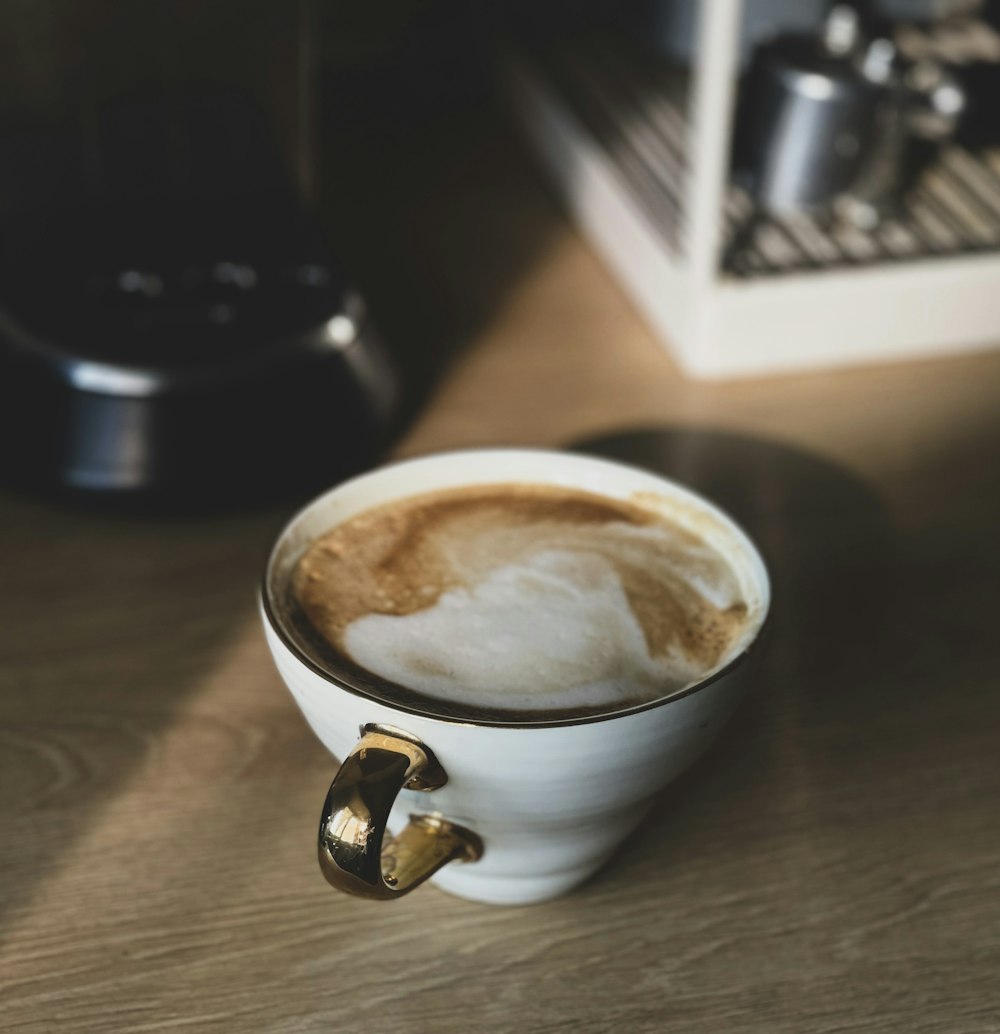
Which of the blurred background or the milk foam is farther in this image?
the blurred background

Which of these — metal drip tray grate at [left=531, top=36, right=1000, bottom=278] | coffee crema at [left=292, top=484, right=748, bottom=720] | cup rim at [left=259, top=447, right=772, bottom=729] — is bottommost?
metal drip tray grate at [left=531, top=36, right=1000, bottom=278]

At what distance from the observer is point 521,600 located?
47cm

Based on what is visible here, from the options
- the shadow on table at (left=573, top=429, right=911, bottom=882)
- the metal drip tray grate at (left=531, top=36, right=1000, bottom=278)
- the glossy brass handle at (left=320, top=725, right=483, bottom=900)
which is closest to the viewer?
the glossy brass handle at (left=320, top=725, right=483, bottom=900)

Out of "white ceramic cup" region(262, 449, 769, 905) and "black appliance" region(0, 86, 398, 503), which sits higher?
"white ceramic cup" region(262, 449, 769, 905)

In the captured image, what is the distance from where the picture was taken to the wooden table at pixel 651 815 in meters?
0.46

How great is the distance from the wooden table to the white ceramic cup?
34 mm

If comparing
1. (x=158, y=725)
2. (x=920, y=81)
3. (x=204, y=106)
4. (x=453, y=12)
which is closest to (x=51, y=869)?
(x=158, y=725)

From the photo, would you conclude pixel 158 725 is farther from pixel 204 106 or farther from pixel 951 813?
pixel 204 106

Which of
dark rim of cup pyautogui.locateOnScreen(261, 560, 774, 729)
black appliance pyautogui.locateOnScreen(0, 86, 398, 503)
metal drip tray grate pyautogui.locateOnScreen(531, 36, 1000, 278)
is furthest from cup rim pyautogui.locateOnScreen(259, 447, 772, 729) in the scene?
metal drip tray grate pyautogui.locateOnScreen(531, 36, 1000, 278)

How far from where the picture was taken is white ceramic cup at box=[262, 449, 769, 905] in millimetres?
392

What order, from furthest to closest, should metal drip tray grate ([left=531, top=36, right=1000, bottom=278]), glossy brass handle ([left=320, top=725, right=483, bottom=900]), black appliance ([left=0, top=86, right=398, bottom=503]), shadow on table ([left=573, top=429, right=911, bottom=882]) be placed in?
metal drip tray grate ([left=531, top=36, right=1000, bottom=278]) → black appliance ([left=0, top=86, right=398, bottom=503]) → shadow on table ([left=573, top=429, right=911, bottom=882]) → glossy brass handle ([left=320, top=725, right=483, bottom=900])

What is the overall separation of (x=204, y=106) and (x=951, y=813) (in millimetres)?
651

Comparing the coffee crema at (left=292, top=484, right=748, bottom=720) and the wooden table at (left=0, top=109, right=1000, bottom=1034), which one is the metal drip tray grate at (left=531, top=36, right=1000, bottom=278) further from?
the coffee crema at (left=292, top=484, right=748, bottom=720)

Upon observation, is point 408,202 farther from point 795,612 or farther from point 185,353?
point 795,612
